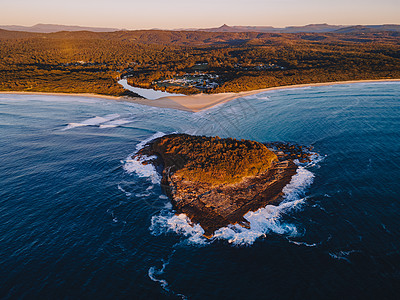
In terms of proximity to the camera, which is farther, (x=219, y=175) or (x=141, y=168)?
(x=141, y=168)

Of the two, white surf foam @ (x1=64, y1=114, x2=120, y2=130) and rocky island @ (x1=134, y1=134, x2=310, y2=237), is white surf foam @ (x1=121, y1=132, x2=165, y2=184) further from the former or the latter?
white surf foam @ (x1=64, y1=114, x2=120, y2=130)

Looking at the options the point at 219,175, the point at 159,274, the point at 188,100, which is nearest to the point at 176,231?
the point at 159,274

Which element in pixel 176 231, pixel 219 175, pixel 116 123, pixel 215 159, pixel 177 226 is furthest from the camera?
pixel 116 123

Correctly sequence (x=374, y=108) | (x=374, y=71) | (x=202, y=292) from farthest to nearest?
(x=374, y=71)
(x=374, y=108)
(x=202, y=292)

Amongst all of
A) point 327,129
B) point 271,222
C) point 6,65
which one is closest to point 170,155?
point 271,222

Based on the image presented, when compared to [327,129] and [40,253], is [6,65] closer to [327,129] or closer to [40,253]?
[40,253]

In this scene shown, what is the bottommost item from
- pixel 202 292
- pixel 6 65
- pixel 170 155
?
pixel 202 292

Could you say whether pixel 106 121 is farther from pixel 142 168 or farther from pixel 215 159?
pixel 215 159
